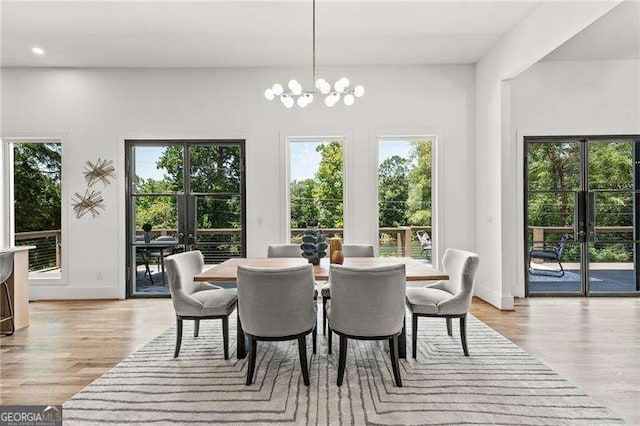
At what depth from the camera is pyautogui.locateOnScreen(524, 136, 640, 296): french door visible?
505 centimetres

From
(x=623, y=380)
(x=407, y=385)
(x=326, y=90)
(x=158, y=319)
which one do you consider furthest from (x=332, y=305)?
(x=158, y=319)

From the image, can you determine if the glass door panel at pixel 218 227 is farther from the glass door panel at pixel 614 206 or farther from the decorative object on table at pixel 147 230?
the glass door panel at pixel 614 206

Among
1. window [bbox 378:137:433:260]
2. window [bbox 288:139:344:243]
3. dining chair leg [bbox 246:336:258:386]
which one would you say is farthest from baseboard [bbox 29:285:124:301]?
window [bbox 378:137:433:260]

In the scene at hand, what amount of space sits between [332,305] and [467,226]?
134 inches

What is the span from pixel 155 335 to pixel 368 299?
2.42 metres

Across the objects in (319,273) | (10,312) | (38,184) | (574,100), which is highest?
(574,100)

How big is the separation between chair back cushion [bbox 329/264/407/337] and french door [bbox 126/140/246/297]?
3064 mm

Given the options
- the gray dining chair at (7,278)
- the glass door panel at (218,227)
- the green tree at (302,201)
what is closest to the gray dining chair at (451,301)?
the green tree at (302,201)

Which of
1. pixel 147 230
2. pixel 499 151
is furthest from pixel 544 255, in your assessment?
pixel 147 230

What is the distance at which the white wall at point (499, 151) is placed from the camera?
3.83 m

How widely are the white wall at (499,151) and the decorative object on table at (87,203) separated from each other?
5402mm

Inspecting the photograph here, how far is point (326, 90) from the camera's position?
116 inches

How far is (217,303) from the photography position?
9.71ft

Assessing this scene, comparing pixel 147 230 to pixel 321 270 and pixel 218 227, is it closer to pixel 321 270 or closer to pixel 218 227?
pixel 218 227
